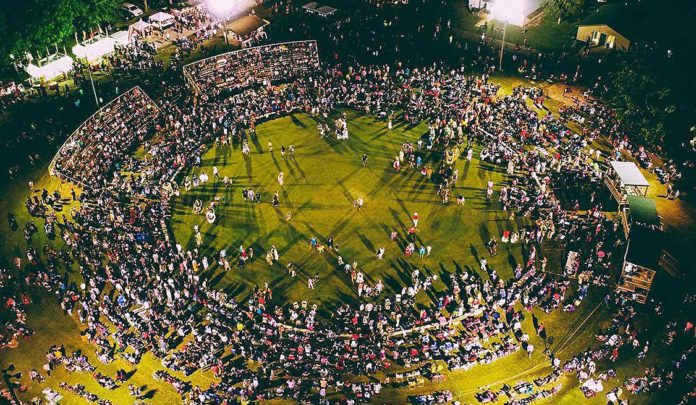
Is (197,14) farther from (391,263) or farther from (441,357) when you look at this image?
(441,357)

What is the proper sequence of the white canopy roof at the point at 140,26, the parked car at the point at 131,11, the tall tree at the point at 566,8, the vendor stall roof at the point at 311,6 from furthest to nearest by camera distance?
the parked car at the point at 131,11
the vendor stall roof at the point at 311,6
the white canopy roof at the point at 140,26
the tall tree at the point at 566,8

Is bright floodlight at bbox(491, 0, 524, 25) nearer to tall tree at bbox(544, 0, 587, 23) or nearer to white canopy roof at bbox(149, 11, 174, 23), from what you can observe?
tall tree at bbox(544, 0, 587, 23)

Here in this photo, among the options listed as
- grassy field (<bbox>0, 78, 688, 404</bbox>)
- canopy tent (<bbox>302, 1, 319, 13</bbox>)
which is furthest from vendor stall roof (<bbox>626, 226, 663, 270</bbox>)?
canopy tent (<bbox>302, 1, 319, 13</bbox>)

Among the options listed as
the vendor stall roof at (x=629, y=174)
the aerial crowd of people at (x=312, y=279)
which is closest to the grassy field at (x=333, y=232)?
the aerial crowd of people at (x=312, y=279)

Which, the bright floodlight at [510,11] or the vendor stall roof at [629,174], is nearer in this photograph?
the vendor stall roof at [629,174]

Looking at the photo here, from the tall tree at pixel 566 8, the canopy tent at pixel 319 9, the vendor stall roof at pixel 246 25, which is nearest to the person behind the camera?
the tall tree at pixel 566 8

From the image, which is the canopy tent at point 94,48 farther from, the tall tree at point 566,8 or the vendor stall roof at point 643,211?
the vendor stall roof at point 643,211

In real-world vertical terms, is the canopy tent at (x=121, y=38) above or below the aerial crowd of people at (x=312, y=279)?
above
